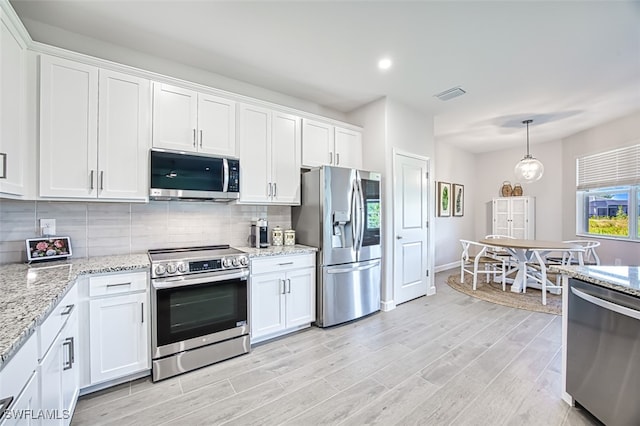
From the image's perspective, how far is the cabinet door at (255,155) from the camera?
2922mm

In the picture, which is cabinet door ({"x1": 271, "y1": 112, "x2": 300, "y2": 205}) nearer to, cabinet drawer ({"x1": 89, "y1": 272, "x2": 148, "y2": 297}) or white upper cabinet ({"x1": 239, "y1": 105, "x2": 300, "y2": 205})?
white upper cabinet ({"x1": 239, "y1": 105, "x2": 300, "y2": 205})

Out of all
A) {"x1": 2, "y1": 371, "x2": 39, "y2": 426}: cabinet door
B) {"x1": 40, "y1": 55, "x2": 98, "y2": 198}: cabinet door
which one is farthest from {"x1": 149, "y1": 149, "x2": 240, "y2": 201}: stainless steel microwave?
{"x1": 2, "y1": 371, "x2": 39, "y2": 426}: cabinet door

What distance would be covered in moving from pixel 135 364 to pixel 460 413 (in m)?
2.34

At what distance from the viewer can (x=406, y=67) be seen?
2.98 metres

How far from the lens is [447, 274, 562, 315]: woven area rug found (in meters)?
3.80

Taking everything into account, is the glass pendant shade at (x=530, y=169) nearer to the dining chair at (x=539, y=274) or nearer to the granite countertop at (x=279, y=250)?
the dining chair at (x=539, y=274)

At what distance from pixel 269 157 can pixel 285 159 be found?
0.20 meters

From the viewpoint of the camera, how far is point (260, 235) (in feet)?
10.2

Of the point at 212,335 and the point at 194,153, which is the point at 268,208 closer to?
the point at 194,153

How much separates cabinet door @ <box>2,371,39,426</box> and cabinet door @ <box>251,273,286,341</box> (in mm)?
1590

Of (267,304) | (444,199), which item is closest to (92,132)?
(267,304)

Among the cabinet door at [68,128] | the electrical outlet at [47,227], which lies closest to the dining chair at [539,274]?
the cabinet door at [68,128]

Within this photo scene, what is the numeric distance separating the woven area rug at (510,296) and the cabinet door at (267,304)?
313 cm

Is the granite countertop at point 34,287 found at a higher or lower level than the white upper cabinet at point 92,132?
lower
